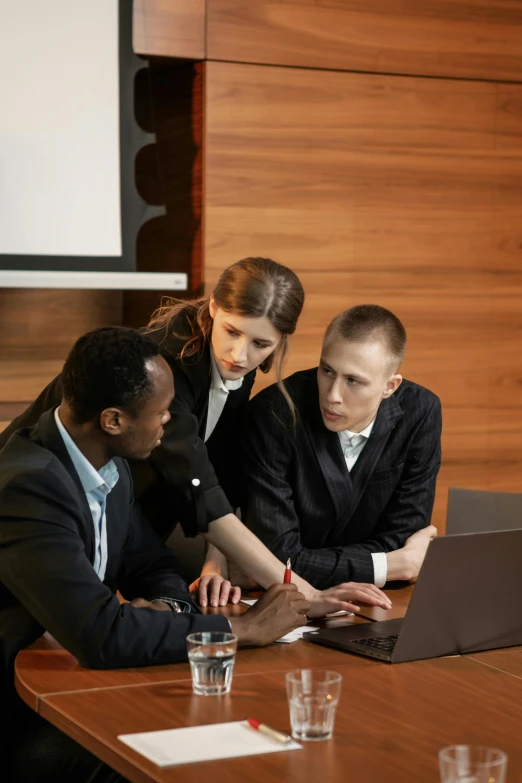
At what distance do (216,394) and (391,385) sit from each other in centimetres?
42

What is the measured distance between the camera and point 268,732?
5.11 ft

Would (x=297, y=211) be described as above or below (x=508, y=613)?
above

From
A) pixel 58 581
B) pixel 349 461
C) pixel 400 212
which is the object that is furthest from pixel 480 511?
pixel 400 212

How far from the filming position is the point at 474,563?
191 cm

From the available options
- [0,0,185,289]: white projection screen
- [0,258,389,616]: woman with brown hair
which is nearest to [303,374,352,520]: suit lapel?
[0,258,389,616]: woman with brown hair

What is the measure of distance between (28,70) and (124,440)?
219cm

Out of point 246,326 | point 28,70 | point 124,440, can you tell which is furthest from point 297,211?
point 124,440

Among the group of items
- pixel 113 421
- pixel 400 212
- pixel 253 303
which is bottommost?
pixel 113 421

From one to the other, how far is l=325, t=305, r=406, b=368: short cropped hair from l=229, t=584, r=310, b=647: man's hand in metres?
0.71

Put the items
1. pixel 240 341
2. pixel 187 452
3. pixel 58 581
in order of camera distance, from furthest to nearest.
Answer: pixel 240 341 → pixel 187 452 → pixel 58 581

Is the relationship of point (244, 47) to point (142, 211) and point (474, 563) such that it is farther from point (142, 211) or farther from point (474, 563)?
point (474, 563)

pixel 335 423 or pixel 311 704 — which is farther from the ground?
pixel 335 423

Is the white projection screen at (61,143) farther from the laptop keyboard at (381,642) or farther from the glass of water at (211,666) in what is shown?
the glass of water at (211,666)

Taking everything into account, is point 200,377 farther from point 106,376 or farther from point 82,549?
point 82,549
